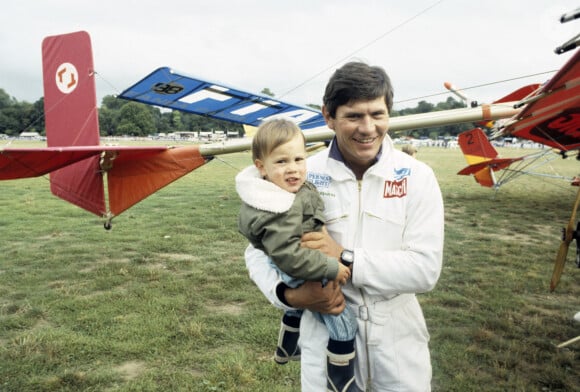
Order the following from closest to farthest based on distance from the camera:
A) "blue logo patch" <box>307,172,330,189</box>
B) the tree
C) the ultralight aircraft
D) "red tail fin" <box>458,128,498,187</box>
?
"blue logo patch" <box>307,172,330,189</box>
the ultralight aircraft
"red tail fin" <box>458,128,498,187</box>
the tree

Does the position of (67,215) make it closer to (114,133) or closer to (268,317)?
(268,317)

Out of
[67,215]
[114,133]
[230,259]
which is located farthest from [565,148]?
[114,133]

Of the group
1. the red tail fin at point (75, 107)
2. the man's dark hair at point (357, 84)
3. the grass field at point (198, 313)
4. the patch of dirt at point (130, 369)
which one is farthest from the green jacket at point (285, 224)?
the red tail fin at point (75, 107)

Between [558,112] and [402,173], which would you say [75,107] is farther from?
[558,112]

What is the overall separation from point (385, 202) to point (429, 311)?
3.03 m

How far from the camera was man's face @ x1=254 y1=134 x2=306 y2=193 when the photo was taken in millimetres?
1661

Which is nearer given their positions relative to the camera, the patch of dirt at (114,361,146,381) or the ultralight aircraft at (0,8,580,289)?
the patch of dirt at (114,361,146,381)

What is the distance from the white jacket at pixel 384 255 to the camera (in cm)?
151

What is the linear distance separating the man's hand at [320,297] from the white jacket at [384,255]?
0.08 meters

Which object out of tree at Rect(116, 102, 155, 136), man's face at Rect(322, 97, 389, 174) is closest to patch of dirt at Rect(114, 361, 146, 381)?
man's face at Rect(322, 97, 389, 174)

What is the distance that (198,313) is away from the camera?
4.11 meters

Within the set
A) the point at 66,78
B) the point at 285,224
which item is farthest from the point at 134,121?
the point at 285,224

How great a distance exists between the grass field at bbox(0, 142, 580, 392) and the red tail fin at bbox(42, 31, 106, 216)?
101 centimetres

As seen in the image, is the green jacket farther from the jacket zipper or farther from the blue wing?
the blue wing
